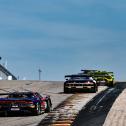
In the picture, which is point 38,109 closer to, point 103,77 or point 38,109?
point 38,109

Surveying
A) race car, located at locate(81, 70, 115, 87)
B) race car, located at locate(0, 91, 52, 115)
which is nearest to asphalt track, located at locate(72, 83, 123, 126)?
race car, located at locate(0, 91, 52, 115)

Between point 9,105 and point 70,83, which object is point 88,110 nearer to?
point 9,105

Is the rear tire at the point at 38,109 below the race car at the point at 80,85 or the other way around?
below

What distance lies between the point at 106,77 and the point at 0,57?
1523 inches

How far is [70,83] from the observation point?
4678cm

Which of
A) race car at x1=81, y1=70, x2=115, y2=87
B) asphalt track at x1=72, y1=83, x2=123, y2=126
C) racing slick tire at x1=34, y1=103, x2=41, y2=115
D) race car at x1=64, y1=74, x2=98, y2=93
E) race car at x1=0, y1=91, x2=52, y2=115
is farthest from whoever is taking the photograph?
race car at x1=81, y1=70, x2=115, y2=87

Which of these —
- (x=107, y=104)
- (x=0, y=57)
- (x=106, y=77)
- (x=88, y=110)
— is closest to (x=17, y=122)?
(x=88, y=110)

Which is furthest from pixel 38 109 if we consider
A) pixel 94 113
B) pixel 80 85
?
pixel 80 85

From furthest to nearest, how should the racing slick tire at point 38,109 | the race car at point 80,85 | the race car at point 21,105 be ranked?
the race car at point 80,85 → the racing slick tire at point 38,109 → the race car at point 21,105

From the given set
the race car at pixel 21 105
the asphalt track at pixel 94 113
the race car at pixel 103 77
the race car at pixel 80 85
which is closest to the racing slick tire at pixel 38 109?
the race car at pixel 21 105

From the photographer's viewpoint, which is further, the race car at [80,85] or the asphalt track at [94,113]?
the race car at [80,85]

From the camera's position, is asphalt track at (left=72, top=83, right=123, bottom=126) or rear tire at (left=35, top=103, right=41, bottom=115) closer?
asphalt track at (left=72, top=83, right=123, bottom=126)

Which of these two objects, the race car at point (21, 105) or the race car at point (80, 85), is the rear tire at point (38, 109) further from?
the race car at point (80, 85)

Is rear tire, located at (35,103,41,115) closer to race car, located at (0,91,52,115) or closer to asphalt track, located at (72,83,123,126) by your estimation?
race car, located at (0,91,52,115)
